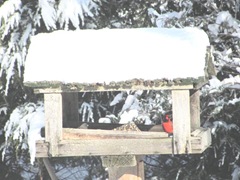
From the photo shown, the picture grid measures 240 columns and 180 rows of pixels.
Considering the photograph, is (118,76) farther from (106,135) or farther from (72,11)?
(72,11)

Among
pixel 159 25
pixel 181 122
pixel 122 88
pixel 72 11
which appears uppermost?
pixel 72 11

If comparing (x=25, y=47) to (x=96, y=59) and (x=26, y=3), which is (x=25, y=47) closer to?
(x=26, y=3)

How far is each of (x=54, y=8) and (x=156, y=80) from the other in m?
A: 2.29

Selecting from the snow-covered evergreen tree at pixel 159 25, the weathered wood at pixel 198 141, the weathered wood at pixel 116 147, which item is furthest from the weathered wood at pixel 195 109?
the snow-covered evergreen tree at pixel 159 25

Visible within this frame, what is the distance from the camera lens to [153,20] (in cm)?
483

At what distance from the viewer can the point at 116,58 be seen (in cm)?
250

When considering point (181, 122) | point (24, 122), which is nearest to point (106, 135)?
point (181, 122)

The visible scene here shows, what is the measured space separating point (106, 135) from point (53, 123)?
0.83 feet

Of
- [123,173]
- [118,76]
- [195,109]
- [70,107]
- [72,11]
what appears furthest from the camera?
[72,11]

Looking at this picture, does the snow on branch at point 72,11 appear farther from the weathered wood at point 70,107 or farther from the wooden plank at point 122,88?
the wooden plank at point 122,88

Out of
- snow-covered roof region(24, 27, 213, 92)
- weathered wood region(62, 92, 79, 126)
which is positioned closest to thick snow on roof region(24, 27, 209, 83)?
snow-covered roof region(24, 27, 213, 92)

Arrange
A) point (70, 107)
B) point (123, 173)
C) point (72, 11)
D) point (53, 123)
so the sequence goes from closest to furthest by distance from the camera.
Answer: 1. point (53, 123)
2. point (123, 173)
3. point (70, 107)
4. point (72, 11)

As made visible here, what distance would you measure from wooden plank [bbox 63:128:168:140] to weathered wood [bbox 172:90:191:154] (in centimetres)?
10

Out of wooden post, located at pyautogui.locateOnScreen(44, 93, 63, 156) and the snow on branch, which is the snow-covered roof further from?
the snow on branch
